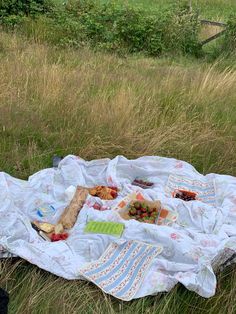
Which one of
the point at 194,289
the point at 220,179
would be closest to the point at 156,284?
the point at 194,289

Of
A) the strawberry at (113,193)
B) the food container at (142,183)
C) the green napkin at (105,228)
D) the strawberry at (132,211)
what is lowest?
the food container at (142,183)

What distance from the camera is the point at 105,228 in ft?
11.7

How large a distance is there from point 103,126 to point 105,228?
1.55m

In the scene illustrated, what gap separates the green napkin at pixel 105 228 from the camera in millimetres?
3500

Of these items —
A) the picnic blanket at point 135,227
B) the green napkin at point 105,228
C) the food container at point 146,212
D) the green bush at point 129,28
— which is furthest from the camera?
the green bush at point 129,28

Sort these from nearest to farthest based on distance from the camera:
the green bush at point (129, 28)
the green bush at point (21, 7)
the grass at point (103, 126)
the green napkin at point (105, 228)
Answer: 1. the grass at point (103, 126)
2. the green napkin at point (105, 228)
3. the green bush at point (129, 28)
4. the green bush at point (21, 7)

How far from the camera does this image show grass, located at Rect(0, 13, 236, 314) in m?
2.89

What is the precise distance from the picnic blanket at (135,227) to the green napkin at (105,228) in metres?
0.04

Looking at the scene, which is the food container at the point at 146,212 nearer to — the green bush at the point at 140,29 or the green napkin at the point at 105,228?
the green napkin at the point at 105,228

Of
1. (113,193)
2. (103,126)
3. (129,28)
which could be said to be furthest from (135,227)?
(129,28)

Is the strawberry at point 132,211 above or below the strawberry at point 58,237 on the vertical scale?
above

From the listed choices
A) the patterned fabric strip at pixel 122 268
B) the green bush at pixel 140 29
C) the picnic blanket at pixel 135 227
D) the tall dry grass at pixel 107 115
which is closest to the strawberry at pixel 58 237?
the picnic blanket at pixel 135 227

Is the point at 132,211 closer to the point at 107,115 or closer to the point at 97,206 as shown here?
the point at 97,206

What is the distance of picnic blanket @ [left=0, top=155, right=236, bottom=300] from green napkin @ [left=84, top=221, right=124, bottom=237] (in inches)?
1.4
